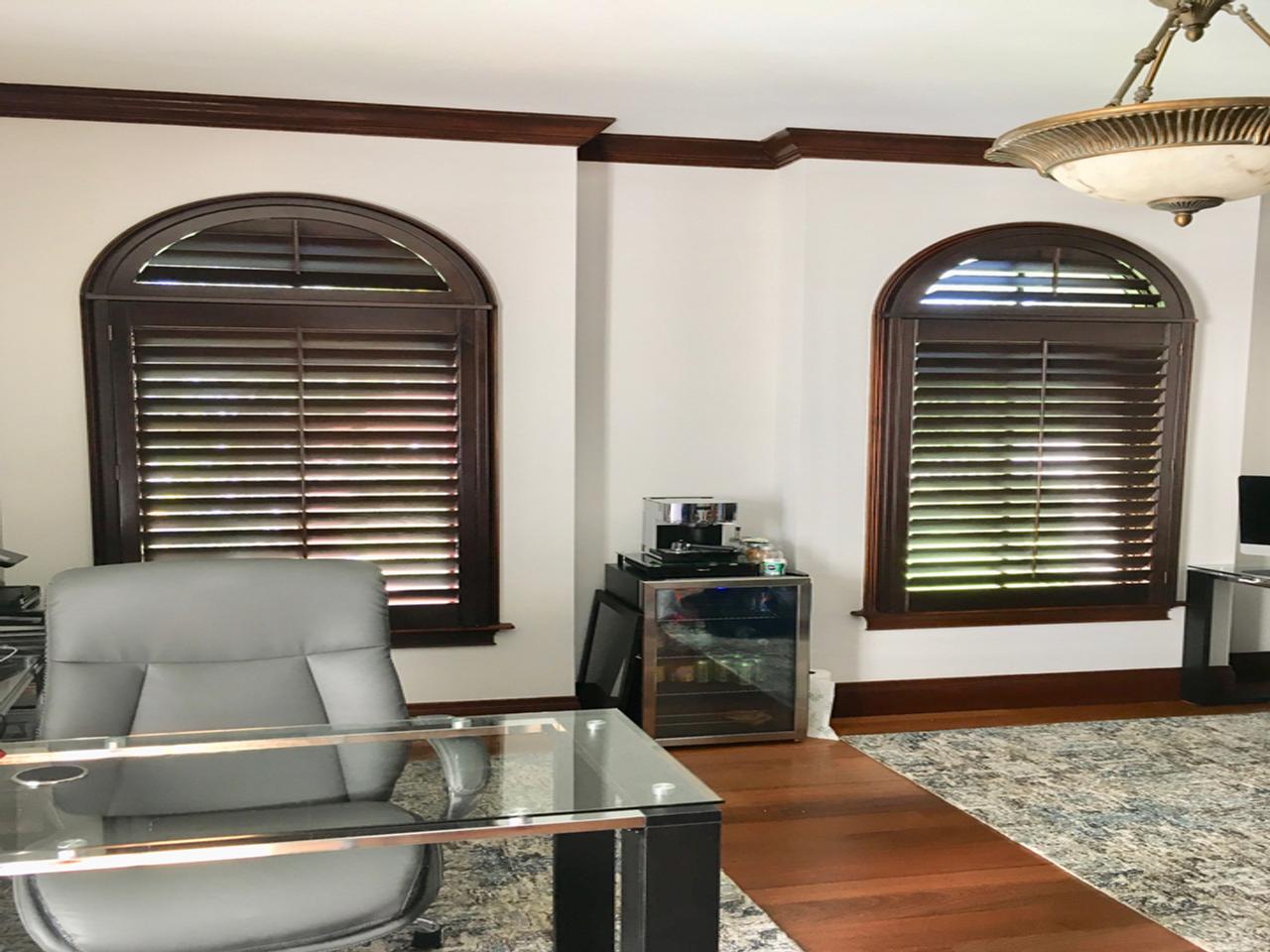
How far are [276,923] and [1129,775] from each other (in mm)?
3125

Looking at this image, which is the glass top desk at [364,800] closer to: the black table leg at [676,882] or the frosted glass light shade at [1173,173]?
the black table leg at [676,882]

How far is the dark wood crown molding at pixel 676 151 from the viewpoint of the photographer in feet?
15.0

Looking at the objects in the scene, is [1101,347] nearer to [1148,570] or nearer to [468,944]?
[1148,570]

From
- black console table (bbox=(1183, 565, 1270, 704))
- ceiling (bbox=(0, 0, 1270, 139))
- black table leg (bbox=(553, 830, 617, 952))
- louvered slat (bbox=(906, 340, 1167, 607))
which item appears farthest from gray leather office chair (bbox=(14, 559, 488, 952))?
black console table (bbox=(1183, 565, 1270, 704))

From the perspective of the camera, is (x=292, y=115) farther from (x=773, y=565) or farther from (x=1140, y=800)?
(x=1140, y=800)

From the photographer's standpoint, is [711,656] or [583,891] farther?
[711,656]

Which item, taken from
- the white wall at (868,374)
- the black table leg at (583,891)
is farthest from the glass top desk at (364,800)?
the white wall at (868,374)

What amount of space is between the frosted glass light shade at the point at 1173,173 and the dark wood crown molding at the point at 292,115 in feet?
7.13

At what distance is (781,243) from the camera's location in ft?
15.7

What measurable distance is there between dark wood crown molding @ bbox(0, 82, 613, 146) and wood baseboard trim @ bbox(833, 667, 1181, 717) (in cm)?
250

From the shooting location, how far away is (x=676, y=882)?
176 centimetres

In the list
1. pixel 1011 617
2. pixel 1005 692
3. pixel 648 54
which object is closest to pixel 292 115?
pixel 648 54

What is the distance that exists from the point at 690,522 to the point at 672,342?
2.51 ft

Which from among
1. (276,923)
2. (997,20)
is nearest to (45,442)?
(276,923)
